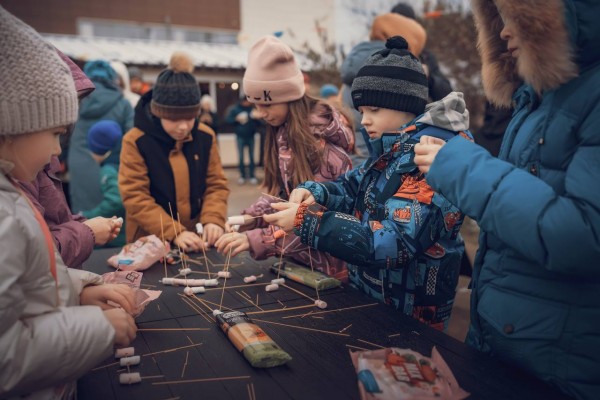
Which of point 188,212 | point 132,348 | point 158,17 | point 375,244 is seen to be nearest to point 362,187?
point 375,244

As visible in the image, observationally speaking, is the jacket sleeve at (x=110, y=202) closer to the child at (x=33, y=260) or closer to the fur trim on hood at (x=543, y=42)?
the child at (x=33, y=260)

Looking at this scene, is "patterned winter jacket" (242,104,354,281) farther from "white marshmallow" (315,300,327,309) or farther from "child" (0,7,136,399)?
"child" (0,7,136,399)

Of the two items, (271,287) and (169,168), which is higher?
(169,168)

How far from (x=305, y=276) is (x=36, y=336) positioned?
1.39m

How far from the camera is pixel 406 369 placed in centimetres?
141

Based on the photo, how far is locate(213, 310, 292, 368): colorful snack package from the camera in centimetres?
159

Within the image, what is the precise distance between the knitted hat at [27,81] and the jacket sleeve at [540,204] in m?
1.20

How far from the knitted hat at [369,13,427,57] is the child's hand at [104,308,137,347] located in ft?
11.7

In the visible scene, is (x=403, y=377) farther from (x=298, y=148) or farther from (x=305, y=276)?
(x=298, y=148)

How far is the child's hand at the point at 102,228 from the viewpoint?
2.36 meters

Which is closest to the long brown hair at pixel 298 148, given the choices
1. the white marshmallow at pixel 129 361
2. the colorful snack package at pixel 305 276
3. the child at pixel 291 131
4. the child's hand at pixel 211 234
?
the child at pixel 291 131

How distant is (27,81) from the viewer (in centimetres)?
129

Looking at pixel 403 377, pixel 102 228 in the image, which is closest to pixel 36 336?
pixel 403 377

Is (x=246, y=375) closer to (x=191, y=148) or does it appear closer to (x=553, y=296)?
(x=553, y=296)
